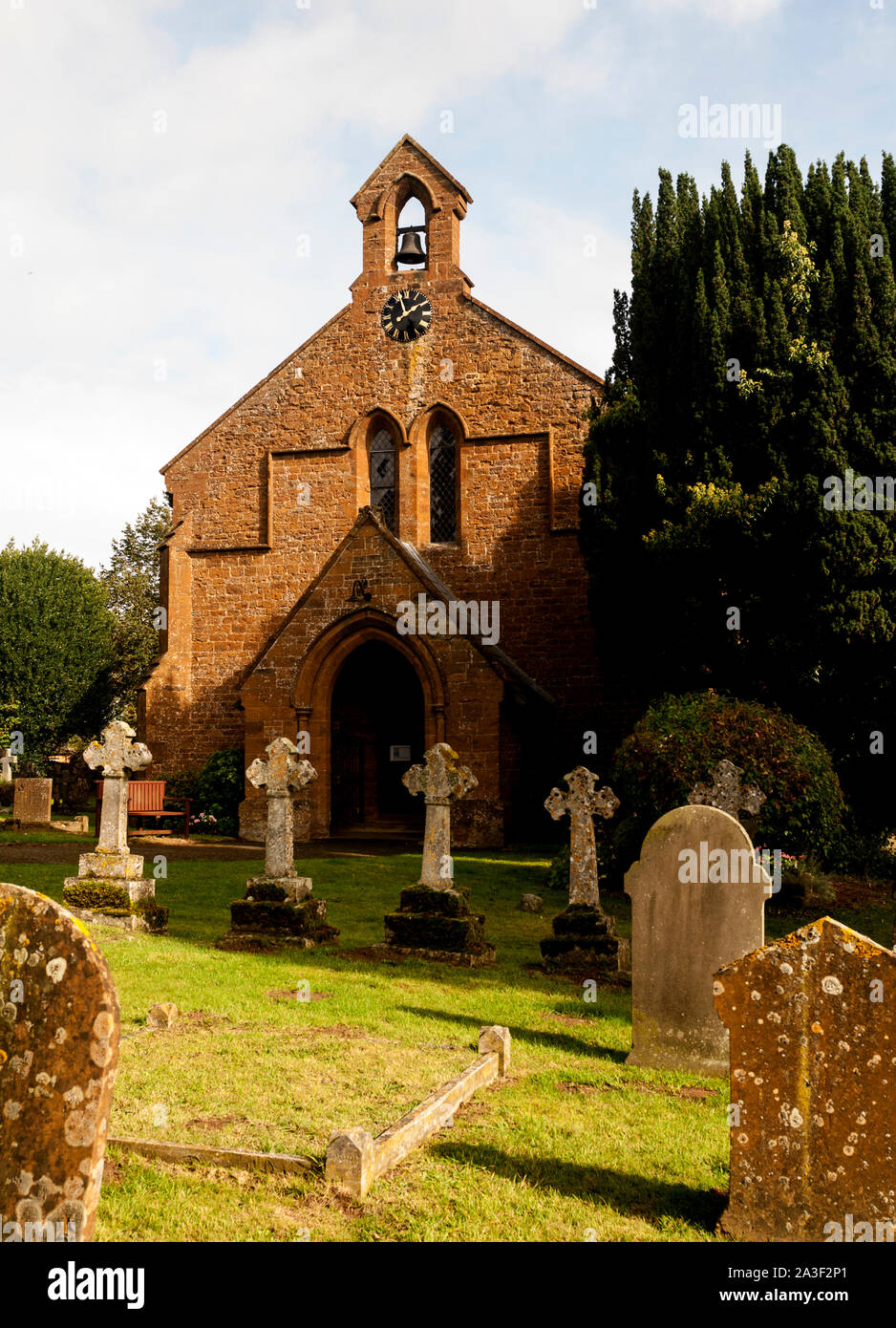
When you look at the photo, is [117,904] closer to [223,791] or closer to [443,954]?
[443,954]

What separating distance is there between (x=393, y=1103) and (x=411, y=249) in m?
21.7

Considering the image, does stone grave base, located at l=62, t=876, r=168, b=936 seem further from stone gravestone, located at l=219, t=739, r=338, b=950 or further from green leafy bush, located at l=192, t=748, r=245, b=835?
green leafy bush, located at l=192, t=748, r=245, b=835

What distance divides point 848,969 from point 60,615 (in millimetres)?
33180

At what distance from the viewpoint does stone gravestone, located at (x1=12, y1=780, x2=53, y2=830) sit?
2116 centimetres

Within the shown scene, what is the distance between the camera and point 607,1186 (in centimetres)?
459

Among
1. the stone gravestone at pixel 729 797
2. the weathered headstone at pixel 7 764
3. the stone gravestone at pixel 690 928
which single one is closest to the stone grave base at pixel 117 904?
the stone gravestone at pixel 729 797

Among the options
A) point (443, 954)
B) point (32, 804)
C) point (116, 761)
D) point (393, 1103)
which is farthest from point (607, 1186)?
point (32, 804)

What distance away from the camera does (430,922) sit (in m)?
10.0

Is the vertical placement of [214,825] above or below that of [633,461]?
below

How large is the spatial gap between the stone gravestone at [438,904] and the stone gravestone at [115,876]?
265 centimetres

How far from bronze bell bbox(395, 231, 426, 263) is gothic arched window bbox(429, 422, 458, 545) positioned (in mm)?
4111
